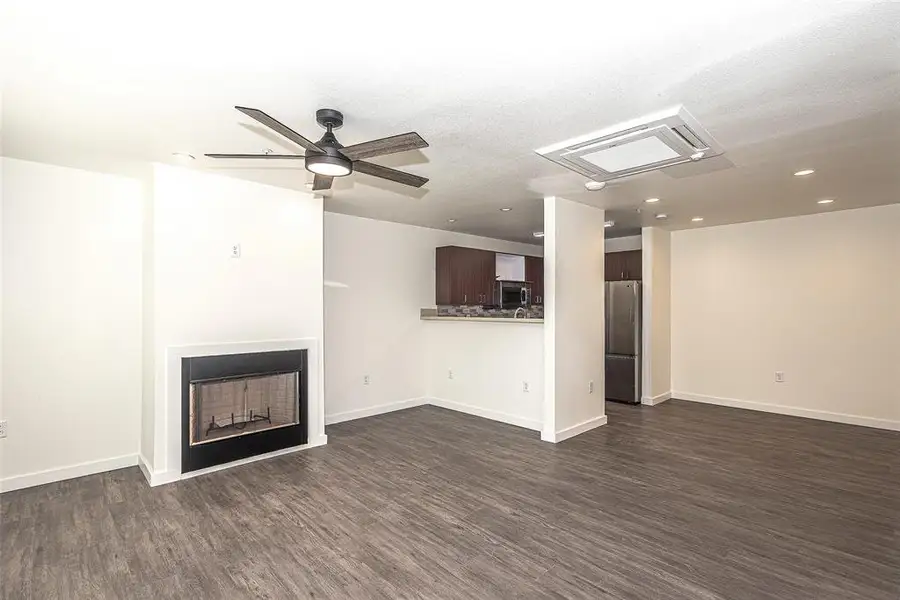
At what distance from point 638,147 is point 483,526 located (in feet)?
8.63

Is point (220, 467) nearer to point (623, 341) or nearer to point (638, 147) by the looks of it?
point (638, 147)

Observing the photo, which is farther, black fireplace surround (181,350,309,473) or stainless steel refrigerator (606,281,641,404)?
stainless steel refrigerator (606,281,641,404)

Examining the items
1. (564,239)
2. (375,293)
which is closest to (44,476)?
(375,293)

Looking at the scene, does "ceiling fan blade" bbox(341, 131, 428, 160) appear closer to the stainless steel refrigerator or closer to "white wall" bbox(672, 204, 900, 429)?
the stainless steel refrigerator

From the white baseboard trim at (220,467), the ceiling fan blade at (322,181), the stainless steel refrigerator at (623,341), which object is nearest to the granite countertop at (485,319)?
the stainless steel refrigerator at (623,341)

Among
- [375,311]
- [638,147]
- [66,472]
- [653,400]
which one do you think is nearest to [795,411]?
[653,400]

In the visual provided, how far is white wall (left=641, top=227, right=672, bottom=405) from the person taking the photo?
6.30 metres

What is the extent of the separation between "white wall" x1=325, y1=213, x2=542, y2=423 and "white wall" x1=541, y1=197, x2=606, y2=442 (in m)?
2.15

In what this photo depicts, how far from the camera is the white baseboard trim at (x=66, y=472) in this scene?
134 inches

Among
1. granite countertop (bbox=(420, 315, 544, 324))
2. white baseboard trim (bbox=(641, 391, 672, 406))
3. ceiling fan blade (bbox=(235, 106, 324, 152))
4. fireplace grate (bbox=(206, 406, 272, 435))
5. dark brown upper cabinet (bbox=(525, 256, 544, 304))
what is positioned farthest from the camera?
dark brown upper cabinet (bbox=(525, 256, 544, 304))

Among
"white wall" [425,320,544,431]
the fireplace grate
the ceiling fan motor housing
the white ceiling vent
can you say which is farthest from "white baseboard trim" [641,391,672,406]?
the ceiling fan motor housing

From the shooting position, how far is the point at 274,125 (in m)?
2.11

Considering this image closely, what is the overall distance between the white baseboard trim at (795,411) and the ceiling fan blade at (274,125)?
623 centimetres

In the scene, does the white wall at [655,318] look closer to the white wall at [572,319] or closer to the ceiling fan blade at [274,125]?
the white wall at [572,319]
